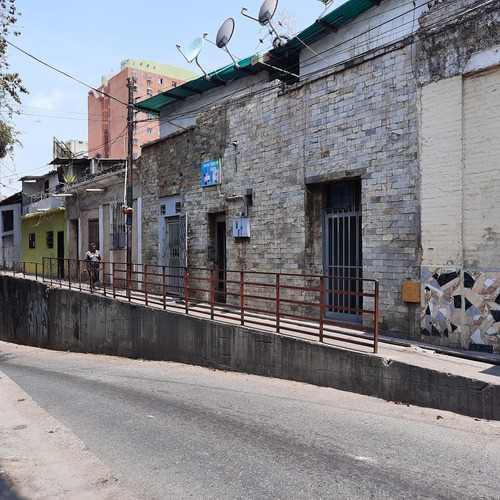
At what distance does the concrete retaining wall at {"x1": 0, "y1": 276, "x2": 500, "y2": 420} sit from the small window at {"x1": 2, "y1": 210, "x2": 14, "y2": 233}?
14.3 m

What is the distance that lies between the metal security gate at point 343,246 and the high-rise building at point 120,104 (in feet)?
149

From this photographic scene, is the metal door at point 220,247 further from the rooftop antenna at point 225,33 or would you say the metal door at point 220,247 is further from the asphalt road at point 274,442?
the asphalt road at point 274,442

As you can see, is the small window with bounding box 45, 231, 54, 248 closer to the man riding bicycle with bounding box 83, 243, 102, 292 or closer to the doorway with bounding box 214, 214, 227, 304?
the man riding bicycle with bounding box 83, 243, 102, 292

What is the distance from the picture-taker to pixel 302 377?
24.6ft

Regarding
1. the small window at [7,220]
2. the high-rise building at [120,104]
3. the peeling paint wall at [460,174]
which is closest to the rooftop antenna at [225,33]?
the peeling paint wall at [460,174]

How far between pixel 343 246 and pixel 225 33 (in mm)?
7733

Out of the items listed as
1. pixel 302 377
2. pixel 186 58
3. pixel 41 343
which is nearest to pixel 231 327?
pixel 302 377

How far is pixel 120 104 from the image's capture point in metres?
57.2

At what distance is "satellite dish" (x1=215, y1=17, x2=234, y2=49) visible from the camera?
13447mm

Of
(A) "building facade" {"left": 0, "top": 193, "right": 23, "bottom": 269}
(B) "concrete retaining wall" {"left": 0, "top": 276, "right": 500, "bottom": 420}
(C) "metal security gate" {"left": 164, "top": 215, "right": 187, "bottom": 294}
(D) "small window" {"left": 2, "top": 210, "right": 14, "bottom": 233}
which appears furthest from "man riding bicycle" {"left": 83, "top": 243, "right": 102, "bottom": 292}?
(D) "small window" {"left": 2, "top": 210, "right": 14, "bottom": 233}

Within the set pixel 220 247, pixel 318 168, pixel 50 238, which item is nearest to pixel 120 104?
pixel 50 238

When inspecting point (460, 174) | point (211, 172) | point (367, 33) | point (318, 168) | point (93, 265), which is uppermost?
point (367, 33)

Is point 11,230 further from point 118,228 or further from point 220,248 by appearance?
point 220,248

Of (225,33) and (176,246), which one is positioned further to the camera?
(176,246)
